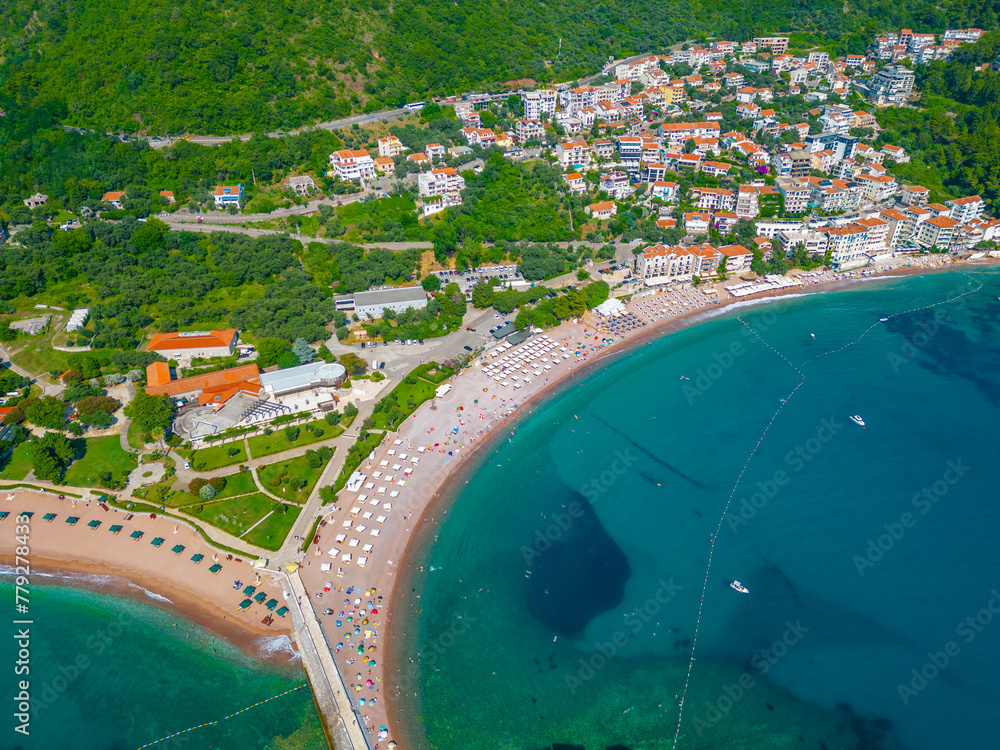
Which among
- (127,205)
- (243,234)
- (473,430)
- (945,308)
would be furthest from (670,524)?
(127,205)

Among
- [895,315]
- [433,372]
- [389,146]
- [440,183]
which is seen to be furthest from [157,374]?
[895,315]

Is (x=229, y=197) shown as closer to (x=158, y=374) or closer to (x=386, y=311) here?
(x=386, y=311)

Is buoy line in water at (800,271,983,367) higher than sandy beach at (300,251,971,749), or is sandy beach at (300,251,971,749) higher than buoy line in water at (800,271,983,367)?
buoy line in water at (800,271,983,367)

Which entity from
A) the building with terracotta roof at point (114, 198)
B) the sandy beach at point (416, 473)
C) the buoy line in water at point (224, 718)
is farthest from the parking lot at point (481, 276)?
the building with terracotta roof at point (114, 198)

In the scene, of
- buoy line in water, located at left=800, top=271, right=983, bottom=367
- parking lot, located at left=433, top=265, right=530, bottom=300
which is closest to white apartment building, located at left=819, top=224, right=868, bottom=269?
buoy line in water, located at left=800, top=271, right=983, bottom=367

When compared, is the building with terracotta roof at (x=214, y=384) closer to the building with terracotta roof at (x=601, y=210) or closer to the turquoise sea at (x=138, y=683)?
the turquoise sea at (x=138, y=683)

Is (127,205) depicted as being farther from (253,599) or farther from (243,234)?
(253,599)

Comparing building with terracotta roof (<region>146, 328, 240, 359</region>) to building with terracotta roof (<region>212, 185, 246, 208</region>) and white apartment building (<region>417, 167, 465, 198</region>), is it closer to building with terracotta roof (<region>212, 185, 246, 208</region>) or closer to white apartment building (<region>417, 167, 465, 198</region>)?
building with terracotta roof (<region>212, 185, 246, 208</region>)
